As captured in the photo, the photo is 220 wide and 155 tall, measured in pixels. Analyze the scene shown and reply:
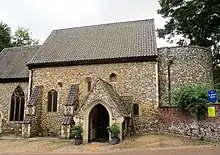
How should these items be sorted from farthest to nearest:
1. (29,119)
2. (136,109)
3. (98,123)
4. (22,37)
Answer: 1. (22,37)
2. (29,119)
3. (98,123)
4. (136,109)

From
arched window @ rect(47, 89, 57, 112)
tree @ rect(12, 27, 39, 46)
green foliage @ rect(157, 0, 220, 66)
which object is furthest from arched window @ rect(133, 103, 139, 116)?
tree @ rect(12, 27, 39, 46)

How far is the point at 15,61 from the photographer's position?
91.1 ft

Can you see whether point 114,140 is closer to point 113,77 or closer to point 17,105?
point 113,77

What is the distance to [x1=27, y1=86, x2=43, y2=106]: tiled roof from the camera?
22266 millimetres

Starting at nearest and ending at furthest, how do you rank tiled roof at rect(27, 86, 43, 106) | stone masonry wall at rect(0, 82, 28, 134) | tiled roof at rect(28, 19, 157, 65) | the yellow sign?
the yellow sign → tiled roof at rect(27, 86, 43, 106) → tiled roof at rect(28, 19, 157, 65) → stone masonry wall at rect(0, 82, 28, 134)

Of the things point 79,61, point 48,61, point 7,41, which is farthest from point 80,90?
point 7,41

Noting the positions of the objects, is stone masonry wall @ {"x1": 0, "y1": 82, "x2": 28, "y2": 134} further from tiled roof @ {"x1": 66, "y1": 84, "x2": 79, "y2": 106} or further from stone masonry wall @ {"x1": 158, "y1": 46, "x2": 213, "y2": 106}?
stone masonry wall @ {"x1": 158, "y1": 46, "x2": 213, "y2": 106}

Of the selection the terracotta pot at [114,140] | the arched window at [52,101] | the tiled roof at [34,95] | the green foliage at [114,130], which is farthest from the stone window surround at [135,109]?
the tiled roof at [34,95]

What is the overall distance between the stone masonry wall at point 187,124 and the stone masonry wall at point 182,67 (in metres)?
1.63

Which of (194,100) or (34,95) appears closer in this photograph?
(194,100)

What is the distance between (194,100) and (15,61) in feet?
62.2

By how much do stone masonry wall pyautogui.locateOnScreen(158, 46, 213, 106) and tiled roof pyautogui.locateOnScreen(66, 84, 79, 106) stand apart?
6932 mm

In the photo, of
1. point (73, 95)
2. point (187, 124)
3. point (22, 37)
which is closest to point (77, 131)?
point (73, 95)

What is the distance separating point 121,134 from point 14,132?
11635 mm
